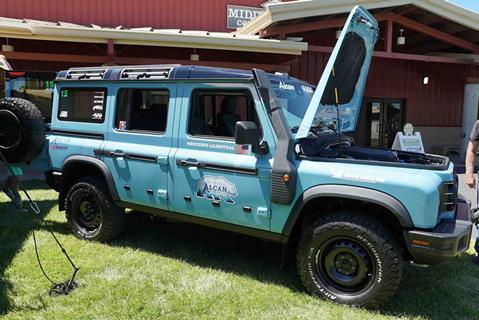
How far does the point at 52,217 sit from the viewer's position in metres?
6.32

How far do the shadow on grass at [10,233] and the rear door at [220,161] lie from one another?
1.75 metres

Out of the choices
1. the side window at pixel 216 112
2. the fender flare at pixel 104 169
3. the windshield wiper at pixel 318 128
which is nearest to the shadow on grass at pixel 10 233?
the fender flare at pixel 104 169

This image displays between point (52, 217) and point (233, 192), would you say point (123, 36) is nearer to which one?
point (52, 217)

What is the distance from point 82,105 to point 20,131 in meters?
0.81

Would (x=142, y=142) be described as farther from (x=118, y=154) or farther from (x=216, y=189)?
(x=216, y=189)

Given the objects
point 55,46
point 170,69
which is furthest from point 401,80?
point 170,69

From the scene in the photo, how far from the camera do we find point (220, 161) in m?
4.12

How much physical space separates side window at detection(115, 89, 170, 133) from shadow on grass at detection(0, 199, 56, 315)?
6.04ft

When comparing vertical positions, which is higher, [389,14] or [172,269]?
[389,14]

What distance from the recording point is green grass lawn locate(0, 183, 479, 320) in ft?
11.9

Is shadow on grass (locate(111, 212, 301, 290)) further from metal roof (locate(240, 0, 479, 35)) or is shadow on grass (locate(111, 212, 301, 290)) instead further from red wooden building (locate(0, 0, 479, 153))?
metal roof (locate(240, 0, 479, 35))

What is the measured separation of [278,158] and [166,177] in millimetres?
1321

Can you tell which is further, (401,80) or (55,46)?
(401,80)

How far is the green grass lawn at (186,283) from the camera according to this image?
362cm
